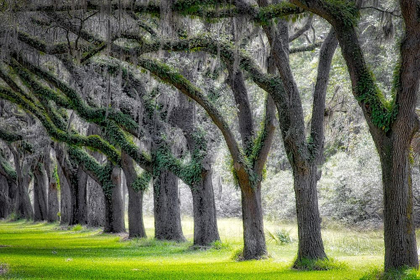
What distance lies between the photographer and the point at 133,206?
2200 cm

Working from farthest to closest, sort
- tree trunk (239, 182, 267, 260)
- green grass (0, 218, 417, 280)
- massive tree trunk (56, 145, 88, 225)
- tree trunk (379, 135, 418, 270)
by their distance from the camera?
massive tree trunk (56, 145, 88, 225) → tree trunk (239, 182, 267, 260) → green grass (0, 218, 417, 280) → tree trunk (379, 135, 418, 270)

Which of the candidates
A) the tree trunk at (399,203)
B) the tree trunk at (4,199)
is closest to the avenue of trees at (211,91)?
the tree trunk at (399,203)

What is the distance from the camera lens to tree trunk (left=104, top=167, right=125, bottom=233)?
2442 cm

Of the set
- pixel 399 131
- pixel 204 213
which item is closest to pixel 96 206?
pixel 204 213

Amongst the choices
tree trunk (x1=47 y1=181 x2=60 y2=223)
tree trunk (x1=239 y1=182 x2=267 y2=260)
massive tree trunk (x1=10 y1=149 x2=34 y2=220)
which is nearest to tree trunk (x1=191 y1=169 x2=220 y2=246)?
tree trunk (x1=239 y1=182 x2=267 y2=260)

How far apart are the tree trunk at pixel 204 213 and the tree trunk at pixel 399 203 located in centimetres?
922

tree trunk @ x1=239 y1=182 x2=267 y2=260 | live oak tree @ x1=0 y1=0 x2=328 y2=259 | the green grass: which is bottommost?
the green grass

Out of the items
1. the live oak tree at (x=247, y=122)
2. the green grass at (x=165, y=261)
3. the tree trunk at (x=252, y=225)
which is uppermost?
the live oak tree at (x=247, y=122)

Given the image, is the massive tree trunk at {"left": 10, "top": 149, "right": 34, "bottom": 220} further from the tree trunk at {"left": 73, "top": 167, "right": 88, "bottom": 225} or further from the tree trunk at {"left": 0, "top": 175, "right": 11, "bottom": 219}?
the tree trunk at {"left": 73, "top": 167, "right": 88, "bottom": 225}

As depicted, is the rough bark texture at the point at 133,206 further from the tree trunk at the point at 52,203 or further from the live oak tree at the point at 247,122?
the tree trunk at the point at 52,203

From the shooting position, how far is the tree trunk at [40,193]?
37250mm

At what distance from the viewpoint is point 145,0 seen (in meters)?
10.5

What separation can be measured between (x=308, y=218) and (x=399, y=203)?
121 inches

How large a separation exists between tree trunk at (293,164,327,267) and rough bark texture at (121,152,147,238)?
35.8 ft
